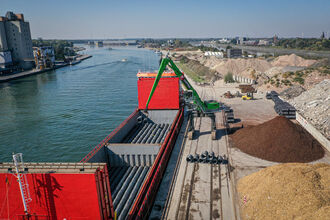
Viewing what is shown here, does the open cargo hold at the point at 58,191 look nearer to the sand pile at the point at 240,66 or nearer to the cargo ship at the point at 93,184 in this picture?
the cargo ship at the point at 93,184

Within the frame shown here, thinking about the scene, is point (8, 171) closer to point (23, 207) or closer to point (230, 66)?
point (23, 207)

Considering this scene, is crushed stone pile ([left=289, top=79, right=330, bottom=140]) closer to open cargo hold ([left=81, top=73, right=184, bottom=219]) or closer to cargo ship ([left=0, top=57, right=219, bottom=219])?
cargo ship ([left=0, top=57, right=219, bottom=219])

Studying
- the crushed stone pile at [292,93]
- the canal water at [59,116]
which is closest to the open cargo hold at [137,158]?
the canal water at [59,116]

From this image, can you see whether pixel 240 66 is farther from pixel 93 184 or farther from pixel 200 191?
pixel 93 184

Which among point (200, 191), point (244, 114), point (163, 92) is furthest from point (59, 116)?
point (200, 191)

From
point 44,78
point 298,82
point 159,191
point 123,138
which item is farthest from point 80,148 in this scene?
point 44,78
